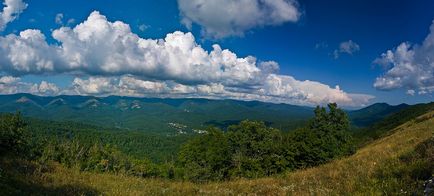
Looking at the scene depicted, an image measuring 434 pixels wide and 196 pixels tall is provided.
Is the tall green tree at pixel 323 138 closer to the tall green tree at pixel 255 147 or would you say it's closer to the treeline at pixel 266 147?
the treeline at pixel 266 147

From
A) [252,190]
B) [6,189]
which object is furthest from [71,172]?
[252,190]

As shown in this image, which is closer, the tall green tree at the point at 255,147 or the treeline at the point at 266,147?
the tall green tree at the point at 255,147

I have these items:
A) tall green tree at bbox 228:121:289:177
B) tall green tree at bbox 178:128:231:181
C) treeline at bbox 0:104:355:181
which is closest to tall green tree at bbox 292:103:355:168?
treeline at bbox 0:104:355:181

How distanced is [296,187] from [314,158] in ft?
213

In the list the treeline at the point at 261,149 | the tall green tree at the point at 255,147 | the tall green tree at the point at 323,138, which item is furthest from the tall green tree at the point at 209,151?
the tall green tree at the point at 323,138

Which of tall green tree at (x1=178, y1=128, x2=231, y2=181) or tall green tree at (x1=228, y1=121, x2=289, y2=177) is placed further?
tall green tree at (x1=178, y1=128, x2=231, y2=181)

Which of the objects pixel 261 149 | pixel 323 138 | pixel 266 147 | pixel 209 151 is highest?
pixel 323 138

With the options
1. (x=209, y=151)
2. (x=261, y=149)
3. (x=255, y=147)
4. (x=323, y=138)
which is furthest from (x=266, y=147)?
(x=323, y=138)

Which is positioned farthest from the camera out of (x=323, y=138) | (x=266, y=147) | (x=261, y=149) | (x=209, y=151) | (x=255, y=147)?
(x=255, y=147)

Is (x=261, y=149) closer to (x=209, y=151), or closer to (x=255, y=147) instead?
(x=255, y=147)

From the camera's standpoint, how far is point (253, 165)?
217 feet

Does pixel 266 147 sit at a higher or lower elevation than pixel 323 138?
lower

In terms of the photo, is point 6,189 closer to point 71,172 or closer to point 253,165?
point 71,172

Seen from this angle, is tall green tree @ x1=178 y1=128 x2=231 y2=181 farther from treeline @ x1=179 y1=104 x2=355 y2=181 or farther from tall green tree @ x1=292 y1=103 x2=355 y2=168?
tall green tree @ x1=292 y1=103 x2=355 y2=168
